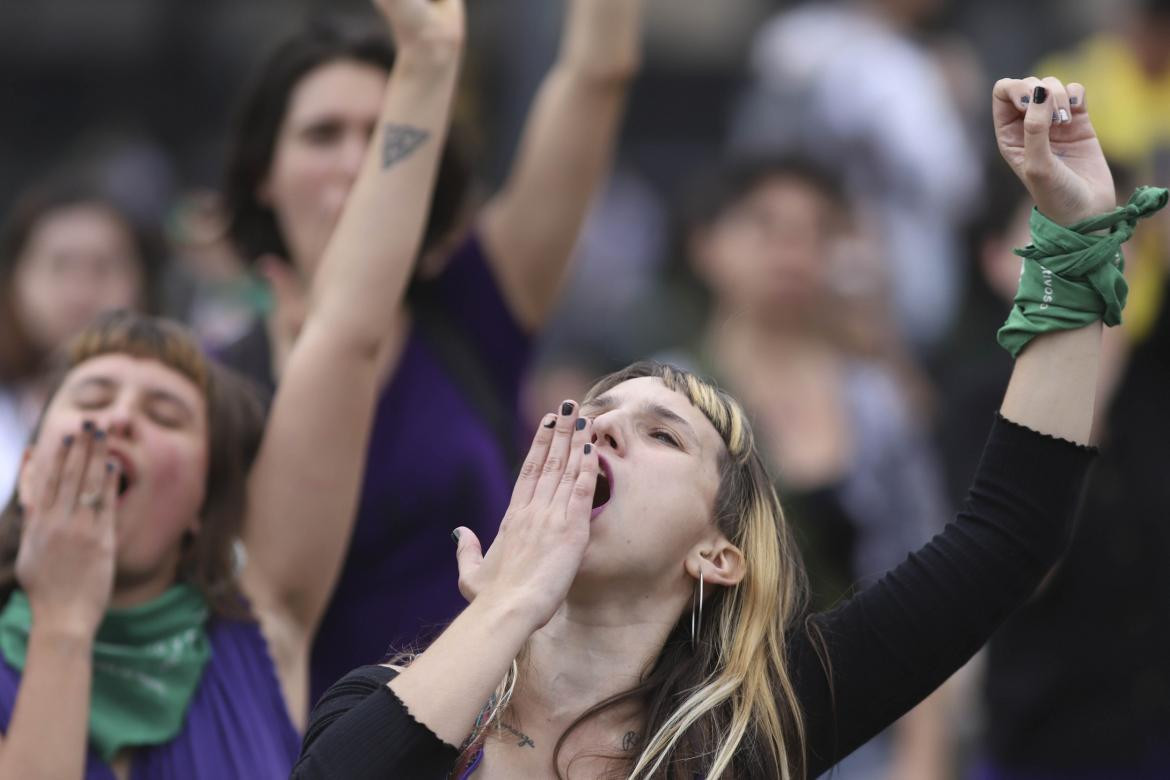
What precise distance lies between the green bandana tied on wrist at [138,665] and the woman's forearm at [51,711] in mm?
99

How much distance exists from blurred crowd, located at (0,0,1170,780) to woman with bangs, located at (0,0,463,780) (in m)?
0.44

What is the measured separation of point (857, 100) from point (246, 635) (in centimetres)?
446

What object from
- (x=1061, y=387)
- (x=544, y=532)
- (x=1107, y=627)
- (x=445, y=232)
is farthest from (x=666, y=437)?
(x=1107, y=627)

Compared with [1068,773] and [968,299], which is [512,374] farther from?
[968,299]

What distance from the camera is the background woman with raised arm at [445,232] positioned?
3646 millimetres

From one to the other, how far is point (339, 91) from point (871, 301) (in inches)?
118

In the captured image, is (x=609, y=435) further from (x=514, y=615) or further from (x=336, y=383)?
(x=336, y=383)

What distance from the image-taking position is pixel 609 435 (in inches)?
103

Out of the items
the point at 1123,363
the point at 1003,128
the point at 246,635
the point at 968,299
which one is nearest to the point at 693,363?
the point at 968,299

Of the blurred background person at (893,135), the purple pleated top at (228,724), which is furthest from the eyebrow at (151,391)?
the blurred background person at (893,135)

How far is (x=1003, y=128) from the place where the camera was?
2574 mm

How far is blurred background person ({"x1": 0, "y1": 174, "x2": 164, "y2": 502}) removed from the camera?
524 cm

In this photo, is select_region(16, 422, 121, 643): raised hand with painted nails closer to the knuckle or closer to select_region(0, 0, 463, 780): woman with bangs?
select_region(0, 0, 463, 780): woman with bangs

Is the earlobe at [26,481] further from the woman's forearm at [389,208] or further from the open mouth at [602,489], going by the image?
the open mouth at [602,489]
